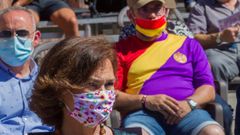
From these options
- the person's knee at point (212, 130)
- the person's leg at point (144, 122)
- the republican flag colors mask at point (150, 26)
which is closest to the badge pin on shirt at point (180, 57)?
the republican flag colors mask at point (150, 26)

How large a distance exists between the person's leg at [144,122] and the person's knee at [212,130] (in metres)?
0.29

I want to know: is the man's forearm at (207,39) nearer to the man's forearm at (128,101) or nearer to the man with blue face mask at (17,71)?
the man's forearm at (128,101)

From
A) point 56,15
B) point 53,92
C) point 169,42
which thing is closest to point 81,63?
point 53,92

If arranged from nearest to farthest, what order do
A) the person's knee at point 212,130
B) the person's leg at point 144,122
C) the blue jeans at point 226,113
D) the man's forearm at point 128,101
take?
the person's knee at point 212,130
the person's leg at point 144,122
the man's forearm at point 128,101
the blue jeans at point 226,113

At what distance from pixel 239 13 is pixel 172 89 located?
1.06 metres

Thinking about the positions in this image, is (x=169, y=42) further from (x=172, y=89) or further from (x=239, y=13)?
(x=239, y=13)

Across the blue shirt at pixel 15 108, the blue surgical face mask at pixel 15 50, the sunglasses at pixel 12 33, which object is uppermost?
the sunglasses at pixel 12 33

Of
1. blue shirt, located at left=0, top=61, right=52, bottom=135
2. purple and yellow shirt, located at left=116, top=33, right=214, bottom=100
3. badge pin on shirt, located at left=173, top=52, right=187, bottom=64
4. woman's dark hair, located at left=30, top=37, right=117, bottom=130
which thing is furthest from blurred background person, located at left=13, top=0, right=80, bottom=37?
woman's dark hair, located at left=30, top=37, right=117, bottom=130

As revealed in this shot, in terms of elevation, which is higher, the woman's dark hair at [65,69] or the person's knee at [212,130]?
the woman's dark hair at [65,69]

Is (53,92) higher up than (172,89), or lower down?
higher up

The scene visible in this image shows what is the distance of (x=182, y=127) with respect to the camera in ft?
12.3

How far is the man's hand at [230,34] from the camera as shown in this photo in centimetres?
458

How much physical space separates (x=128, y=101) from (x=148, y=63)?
32cm

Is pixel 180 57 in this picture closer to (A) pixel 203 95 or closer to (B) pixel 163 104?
(A) pixel 203 95
